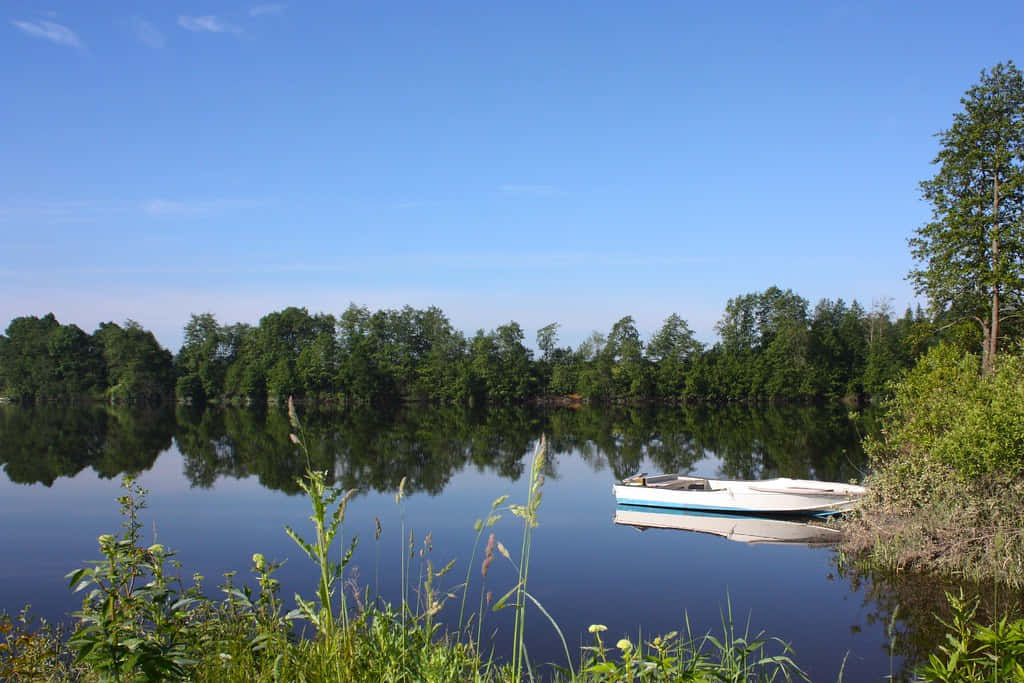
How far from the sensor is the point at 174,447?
36750mm

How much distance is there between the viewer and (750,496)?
60.1 feet

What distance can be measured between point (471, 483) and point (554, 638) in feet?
48.4

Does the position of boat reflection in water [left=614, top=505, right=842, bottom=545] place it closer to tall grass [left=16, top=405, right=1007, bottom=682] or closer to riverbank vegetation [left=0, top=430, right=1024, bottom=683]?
riverbank vegetation [left=0, top=430, right=1024, bottom=683]

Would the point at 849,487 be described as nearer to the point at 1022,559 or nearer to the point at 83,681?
the point at 1022,559

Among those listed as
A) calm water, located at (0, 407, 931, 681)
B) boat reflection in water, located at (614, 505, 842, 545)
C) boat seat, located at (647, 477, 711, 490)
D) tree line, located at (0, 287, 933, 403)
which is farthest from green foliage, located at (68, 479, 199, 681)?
tree line, located at (0, 287, 933, 403)

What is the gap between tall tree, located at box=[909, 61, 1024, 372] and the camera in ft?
68.6

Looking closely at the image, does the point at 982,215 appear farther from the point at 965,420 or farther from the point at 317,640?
the point at 317,640

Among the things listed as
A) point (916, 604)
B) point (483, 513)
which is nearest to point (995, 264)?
point (916, 604)

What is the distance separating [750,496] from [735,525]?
2.81ft

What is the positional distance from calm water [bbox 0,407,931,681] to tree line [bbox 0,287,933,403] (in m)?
30.4

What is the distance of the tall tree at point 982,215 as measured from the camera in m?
20.9

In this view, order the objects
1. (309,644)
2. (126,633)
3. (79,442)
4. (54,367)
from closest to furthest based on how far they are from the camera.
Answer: (126,633)
(309,644)
(79,442)
(54,367)

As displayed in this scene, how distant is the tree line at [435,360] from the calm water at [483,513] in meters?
30.4

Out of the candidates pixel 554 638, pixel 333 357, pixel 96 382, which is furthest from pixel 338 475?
pixel 96 382
